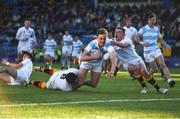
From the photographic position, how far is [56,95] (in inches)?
591

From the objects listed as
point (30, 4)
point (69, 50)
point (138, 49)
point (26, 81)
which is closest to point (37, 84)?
point (26, 81)

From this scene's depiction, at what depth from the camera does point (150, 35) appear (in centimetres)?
2042

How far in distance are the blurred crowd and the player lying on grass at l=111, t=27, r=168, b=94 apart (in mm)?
23682

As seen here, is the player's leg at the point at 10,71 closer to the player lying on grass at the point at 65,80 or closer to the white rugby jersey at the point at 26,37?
the player lying on grass at the point at 65,80

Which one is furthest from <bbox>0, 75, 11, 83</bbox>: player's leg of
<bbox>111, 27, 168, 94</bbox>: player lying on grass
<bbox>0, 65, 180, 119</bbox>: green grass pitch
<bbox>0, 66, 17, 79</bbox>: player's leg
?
<bbox>111, 27, 168, 94</bbox>: player lying on grass

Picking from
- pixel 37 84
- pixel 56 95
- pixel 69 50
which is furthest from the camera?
pixel 69 50

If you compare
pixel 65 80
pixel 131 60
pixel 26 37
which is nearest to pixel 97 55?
pixel 131 60

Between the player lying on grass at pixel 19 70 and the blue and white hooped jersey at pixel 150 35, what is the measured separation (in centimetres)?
446

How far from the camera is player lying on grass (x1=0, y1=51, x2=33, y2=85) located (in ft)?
56.3

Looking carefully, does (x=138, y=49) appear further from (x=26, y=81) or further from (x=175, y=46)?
(x=26, y=81)

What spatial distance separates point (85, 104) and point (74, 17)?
3566 centimetres

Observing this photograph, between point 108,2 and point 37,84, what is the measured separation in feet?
107

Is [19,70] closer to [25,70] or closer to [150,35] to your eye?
[25,70]

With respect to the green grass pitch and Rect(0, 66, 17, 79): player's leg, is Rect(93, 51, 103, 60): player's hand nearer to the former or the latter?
the green grass pitch
